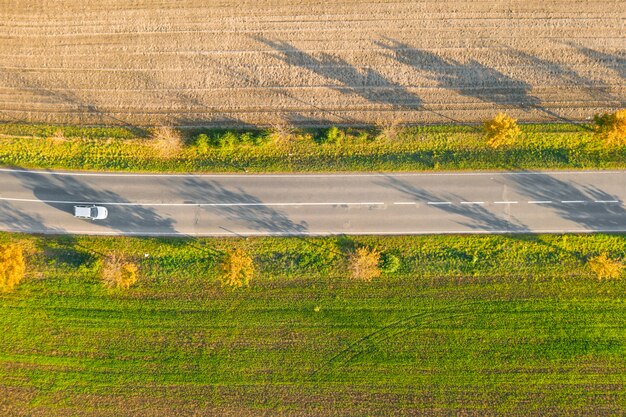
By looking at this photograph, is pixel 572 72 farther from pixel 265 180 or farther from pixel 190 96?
pixel 190 96

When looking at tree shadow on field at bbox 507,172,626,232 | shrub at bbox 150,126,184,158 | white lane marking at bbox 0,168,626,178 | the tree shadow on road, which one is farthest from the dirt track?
the tree shadow on road

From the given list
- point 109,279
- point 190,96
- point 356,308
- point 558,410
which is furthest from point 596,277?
point 109,279

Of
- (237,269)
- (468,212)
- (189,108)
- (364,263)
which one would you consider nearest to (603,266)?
(468,212)

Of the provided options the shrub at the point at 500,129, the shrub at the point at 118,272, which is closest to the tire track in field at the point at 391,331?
the shrub at the point at 500,129

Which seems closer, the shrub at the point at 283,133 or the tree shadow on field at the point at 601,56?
the shrub at the point at 283,133

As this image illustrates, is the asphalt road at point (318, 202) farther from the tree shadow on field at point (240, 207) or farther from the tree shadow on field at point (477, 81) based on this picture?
the tree shadow on field at point (477, 81)
